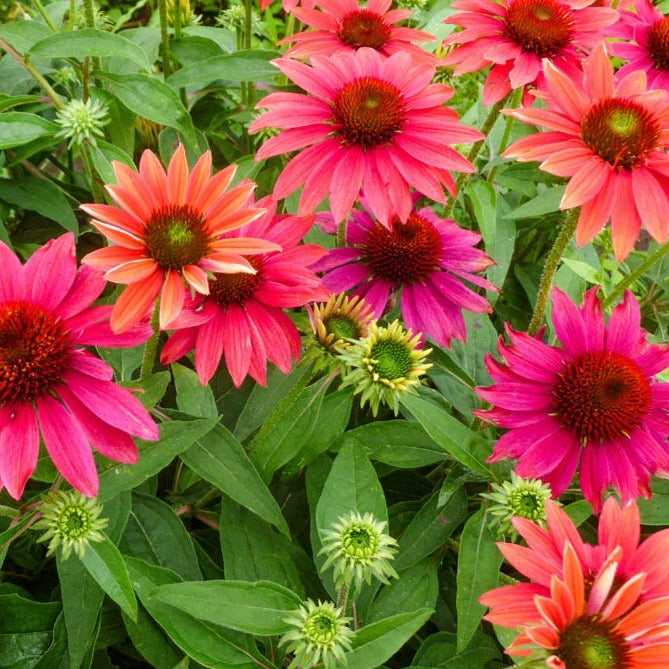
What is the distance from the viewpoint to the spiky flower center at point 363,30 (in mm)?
1195

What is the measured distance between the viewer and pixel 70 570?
91 centimetres

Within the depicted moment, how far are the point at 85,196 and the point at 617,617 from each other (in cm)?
128

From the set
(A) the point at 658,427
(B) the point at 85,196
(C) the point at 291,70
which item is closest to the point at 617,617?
(A) the point at 658,427

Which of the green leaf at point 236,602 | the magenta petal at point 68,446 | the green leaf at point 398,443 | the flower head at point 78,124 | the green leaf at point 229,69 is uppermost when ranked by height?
the green leaf at point 229,69

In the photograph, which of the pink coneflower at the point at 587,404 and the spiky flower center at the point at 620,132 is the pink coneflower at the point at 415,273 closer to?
the pink coneflower at the point at 587,404

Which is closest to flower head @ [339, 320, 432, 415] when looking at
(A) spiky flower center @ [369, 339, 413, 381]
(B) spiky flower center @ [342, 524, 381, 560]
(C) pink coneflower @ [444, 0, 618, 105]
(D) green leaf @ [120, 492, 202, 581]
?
(A) spiky flower center @ [369, 339, 413, 381]

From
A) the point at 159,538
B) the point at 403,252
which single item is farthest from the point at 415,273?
the point at 159,538

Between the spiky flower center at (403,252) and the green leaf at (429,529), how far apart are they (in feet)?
1.07

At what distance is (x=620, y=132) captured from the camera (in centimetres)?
89

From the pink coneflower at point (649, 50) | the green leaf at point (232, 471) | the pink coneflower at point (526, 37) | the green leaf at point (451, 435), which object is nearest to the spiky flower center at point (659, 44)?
the pink coneflower at point (649, 50)

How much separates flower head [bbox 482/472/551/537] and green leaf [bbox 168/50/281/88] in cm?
78

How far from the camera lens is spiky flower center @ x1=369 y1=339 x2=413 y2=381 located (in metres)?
0.81

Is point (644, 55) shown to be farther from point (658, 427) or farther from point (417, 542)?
point (417, 542)

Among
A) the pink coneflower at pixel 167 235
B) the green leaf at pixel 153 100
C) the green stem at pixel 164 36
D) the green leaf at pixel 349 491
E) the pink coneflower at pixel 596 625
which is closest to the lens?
the pink coneflower at pixel 596 625
